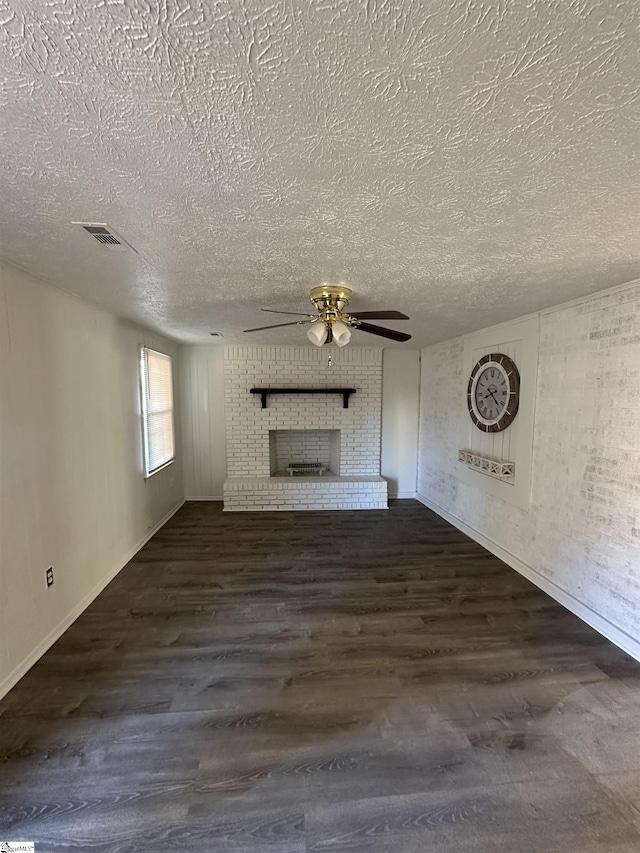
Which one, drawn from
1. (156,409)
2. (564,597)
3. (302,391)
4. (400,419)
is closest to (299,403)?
(302,391)

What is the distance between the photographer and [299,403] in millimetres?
5293

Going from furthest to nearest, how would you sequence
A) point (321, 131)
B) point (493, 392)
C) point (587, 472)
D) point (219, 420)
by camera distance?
point (219, 420), point (493, 392), point (587, 472), point (321, 131)

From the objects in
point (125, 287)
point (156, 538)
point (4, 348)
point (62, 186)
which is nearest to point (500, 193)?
point (62, 186)

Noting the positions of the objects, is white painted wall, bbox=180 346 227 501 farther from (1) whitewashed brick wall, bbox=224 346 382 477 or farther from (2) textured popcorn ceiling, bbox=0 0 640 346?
(2) textured popcorn ceiling, bbox=0 0 640 346

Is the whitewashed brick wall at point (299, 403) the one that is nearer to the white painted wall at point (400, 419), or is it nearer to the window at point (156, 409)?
the white painted wall at point (400, 419)

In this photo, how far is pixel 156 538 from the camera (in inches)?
158

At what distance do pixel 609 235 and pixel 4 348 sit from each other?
3050 mm

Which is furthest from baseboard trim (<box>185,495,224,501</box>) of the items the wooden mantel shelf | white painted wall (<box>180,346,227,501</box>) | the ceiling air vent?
the ceiling air vent

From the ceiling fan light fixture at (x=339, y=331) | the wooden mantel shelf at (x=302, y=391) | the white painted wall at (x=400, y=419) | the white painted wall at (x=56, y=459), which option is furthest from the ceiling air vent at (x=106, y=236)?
the white painted wall at (x=400, y=419)

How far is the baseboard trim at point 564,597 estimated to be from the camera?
2.27m

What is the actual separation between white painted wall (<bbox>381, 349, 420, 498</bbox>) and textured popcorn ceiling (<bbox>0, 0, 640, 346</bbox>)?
3.56 m

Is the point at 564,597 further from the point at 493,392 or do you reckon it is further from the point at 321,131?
the point at 321,131

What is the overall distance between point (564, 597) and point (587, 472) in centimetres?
100

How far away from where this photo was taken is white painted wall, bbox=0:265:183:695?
1981 mm
